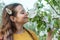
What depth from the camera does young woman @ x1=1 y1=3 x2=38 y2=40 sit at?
1401mm

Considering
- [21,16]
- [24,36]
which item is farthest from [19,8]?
[24,36]

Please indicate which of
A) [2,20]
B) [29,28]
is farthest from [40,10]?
[2,20]

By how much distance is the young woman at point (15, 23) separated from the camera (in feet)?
4.60

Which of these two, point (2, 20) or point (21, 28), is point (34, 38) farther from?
point (2, 20)

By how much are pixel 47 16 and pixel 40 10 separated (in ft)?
0.20

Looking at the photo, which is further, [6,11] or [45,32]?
[45,32]

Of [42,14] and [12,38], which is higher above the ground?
[42,14]

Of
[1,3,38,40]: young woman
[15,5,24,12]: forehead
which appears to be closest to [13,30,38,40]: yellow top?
[1,3,38,40]: young woman

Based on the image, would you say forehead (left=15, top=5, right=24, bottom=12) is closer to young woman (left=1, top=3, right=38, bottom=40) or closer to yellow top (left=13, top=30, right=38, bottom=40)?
young woman (left=1, top=3, right=38, bottom=40)

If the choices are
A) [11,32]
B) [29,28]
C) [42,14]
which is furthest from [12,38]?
[42,14]

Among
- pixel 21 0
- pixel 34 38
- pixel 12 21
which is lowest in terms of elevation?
pixel 34 38

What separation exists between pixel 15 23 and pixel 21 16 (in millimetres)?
62

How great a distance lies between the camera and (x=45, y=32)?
1.50 m

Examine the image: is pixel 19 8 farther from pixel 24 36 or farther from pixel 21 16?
pixel 24 36
